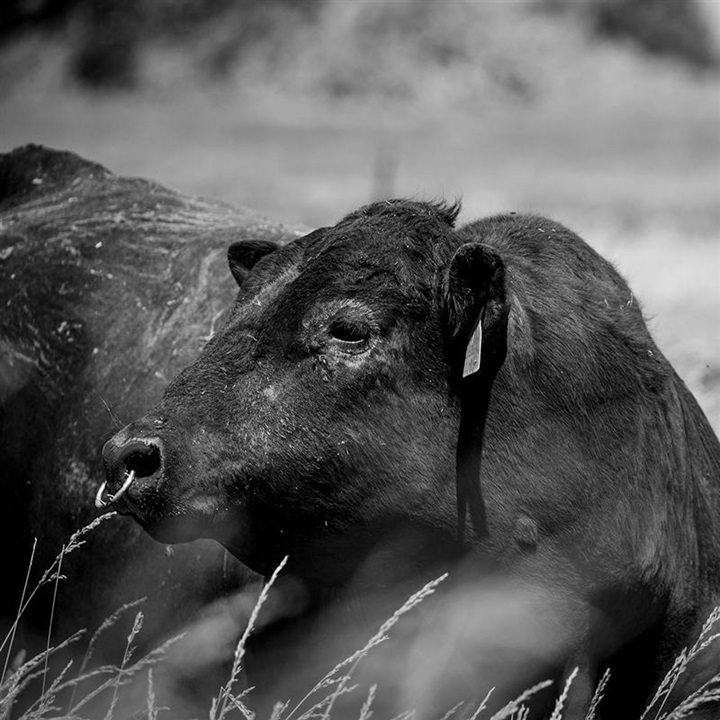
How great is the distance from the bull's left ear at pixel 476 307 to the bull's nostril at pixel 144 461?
37.8 inches

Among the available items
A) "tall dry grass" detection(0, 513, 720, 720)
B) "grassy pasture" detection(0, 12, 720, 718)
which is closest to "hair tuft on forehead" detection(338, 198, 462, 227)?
"tall dry grass" detection(0, 513, 720, 720)

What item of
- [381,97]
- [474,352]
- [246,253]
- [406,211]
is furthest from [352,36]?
[474,352]

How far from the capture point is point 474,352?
14.7ft

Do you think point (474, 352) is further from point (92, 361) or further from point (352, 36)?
point (352, 36)

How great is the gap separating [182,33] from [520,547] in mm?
57385

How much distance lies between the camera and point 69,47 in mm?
55156

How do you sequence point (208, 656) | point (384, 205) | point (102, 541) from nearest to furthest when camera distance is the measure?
point (384, 205)
point (208, 656)
point (102, 541)

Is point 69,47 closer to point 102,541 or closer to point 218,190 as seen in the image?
point 218,190

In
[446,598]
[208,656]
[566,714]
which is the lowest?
[208,656]

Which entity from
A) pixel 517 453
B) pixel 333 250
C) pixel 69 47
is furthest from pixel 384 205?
pixel 69 47

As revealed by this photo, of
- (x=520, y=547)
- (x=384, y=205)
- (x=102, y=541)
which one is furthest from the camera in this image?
(x=102, y=541)

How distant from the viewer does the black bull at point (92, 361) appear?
20.2 ft

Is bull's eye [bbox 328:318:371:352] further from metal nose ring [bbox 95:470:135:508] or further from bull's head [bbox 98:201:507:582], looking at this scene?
metal nose ring [bbox 95:470:135:508]

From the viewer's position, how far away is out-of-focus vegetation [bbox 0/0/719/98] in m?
56.2
